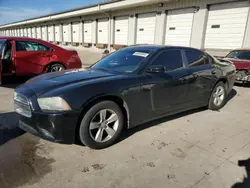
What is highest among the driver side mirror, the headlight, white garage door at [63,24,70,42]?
white garage door at [63,24,70,42]

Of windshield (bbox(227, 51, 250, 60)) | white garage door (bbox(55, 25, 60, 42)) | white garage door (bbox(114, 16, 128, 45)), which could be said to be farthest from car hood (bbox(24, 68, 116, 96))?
white garage door (bbox(55, 25, 60, 42))

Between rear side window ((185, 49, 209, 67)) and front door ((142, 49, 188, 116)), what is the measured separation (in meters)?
0.27

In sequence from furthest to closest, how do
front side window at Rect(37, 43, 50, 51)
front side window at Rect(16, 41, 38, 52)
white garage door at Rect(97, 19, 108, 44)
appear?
white garage door at Rect(97, 19, 108, 44), front side window at Rect(37, 43, 50, 51), front side window at Rect(16, 41, 38, 52)

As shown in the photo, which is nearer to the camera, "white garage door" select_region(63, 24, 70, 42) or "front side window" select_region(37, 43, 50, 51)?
"front side window" select_region(37, 43, 50, 51)

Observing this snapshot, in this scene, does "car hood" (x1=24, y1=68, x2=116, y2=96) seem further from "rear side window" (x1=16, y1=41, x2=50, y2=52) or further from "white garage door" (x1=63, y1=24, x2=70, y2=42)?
"white garage door" (x1=63, y1=24, x2=70, y2=42)

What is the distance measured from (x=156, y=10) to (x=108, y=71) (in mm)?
12606

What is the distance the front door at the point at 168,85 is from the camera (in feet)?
10.9

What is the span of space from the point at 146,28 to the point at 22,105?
1416 cm

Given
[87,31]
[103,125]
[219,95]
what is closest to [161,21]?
[219,95]

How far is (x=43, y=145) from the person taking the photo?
9.97 feet

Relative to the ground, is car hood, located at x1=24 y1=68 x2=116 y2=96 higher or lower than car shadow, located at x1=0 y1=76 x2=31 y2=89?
higher

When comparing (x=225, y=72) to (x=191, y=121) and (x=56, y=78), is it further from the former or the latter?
(x=56, y=78)

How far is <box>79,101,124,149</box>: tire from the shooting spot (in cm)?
272

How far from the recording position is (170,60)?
3.76 m
